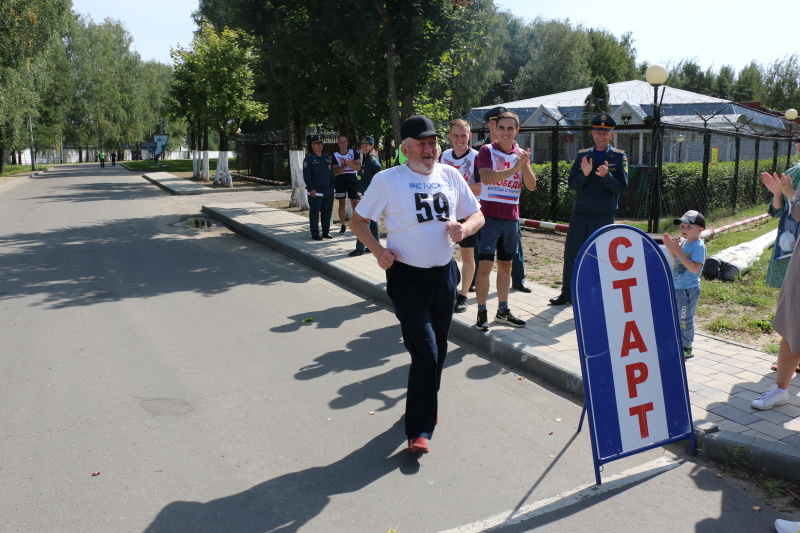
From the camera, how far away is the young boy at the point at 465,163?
630cm

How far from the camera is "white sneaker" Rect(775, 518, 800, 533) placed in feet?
9.84

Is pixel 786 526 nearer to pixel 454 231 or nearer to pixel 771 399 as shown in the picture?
pixel 771 399

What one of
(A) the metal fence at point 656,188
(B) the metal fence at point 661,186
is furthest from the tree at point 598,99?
(A) the metal fence at point 656,188

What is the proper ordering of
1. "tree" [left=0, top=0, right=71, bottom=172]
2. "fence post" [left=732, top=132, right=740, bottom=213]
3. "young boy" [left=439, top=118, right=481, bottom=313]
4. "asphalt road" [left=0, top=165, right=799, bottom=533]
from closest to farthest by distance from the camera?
"asphalt road" [left=0, top=165, right=799, bottom=533], "young boy" [left=439, top=118, right=481, bottom=313], "fence post" [left=732, top=132, right=740, bottom=213], "tree" [left=0, top=0, right=71, bottom=172]

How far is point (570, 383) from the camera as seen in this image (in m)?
4.94

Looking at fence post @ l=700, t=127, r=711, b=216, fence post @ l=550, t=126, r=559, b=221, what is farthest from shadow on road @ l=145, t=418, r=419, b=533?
fence post @ l=700, t=127, r=711, b=216

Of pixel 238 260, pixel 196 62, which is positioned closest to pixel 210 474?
pixel 238 260

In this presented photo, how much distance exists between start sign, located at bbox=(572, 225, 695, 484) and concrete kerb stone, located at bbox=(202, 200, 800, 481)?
7.9 inches

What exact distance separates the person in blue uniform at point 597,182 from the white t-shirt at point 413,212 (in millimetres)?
2743

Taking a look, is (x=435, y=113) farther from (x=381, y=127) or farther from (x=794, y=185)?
(x=794, y=185)

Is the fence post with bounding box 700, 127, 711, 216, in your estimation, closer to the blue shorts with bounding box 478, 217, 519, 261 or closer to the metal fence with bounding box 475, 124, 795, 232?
the metal fence with bounding box 475, 124, 795, 232

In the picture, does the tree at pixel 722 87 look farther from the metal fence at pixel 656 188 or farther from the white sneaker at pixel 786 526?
the white sneaker at pixel 786 526

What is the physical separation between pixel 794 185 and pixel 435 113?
9.71 metres

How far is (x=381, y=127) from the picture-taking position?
50.4 ft
